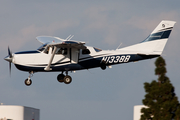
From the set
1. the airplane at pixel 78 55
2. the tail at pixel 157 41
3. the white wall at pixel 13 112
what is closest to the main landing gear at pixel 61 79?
the airplane at pixel 78 55

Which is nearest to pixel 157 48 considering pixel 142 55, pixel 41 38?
pixel 142 55

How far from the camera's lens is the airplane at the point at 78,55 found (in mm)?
29844

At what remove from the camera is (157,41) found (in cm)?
3231

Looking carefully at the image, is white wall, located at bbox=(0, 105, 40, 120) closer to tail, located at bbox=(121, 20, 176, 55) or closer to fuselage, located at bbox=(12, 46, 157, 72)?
fuselage, located at bbox=(12, 46, 157, 72)

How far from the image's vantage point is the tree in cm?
2664

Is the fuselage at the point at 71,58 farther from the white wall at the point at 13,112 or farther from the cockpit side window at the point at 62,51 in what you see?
the white wall at the point at 13,112

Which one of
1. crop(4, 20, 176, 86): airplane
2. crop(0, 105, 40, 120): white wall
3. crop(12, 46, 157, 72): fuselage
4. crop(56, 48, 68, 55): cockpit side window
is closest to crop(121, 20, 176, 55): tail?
crop(4, 20, 176, 86): airplane

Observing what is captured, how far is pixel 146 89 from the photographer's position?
1107 inches

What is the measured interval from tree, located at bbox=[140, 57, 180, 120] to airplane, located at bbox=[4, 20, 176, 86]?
397cm

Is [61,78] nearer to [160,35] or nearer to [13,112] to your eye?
[160,35]

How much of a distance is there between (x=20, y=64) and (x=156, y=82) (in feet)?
29.9

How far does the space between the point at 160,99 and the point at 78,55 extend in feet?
21.7

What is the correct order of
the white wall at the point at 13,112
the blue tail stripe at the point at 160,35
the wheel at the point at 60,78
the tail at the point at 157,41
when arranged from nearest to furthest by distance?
the wheel at the point at 60,78 → the tail at the point at 157,41 → the blue tail stripe at the point at 160,35 → the white wall at the point at 13,112

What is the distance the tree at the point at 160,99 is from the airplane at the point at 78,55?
3.97 metres
